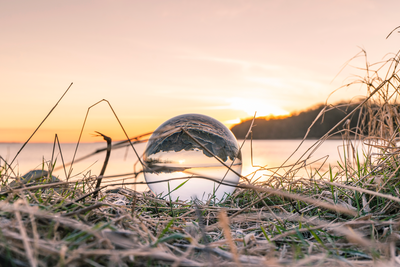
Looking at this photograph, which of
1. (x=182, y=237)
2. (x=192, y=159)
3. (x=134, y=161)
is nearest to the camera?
(x=182, y=237)

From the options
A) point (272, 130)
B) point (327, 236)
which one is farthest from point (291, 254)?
point (272, 130)

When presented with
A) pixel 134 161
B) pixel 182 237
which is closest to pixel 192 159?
pixel 182 237

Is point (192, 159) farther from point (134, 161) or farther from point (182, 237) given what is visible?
point (134, 161)

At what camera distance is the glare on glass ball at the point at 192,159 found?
2059mm

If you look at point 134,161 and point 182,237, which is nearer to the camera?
point 182,237

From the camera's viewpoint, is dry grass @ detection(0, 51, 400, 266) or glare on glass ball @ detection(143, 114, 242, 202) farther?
glare on glass ball @ detection(143, 114, 242, 202)

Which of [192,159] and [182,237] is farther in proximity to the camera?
[192,159]

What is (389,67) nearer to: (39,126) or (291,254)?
(291,254)

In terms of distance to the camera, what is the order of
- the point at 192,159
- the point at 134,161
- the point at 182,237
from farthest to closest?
the point at 134,161 → the point at 192,159 → the point at 182,237

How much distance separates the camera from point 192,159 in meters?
2.07

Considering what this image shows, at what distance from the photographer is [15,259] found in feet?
2.52

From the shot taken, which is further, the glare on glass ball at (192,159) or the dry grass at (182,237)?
the glare on glass ball at (192,159)

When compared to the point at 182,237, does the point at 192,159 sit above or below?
above

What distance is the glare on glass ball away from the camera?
6.75ft
